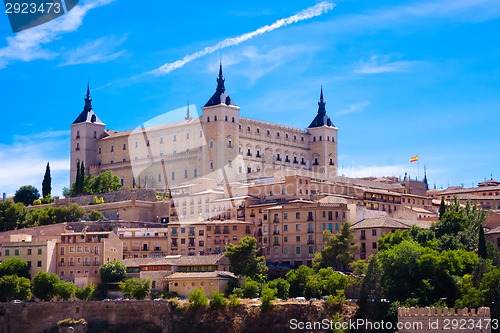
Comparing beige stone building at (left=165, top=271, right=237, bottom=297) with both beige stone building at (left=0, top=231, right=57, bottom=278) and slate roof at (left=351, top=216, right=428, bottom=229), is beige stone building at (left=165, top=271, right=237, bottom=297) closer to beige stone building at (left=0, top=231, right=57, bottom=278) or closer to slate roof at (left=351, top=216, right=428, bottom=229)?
beige stone building at (left=0, top=231, right=57, bottom=278)

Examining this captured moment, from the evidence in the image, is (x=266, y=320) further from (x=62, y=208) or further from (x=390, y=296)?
(x=62, y=208)

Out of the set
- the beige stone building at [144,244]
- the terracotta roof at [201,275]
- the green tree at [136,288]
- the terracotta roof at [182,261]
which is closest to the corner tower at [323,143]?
the beige stone building at [144,244]

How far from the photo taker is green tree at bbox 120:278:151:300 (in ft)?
222

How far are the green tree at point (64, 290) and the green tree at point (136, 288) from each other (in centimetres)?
314

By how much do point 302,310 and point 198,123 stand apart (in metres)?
50.6

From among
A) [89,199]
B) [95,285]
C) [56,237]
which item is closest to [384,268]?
[95,285]

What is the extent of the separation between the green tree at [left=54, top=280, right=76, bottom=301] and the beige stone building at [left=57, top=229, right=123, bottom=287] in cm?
383

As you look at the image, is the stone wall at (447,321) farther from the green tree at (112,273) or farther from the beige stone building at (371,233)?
the green tree at (112,273)

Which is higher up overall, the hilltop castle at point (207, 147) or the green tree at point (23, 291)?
the hilltop castle at point (207, 147)

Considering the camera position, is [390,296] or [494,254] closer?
[390,296]

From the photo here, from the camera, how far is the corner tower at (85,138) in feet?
392

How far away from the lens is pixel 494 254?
64625 millimetres

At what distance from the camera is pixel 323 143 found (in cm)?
11962

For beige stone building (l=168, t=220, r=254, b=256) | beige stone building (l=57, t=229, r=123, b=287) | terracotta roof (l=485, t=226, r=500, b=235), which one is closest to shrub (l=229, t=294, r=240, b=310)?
beige stone building (l=57, t=229, r=123, b=287)
